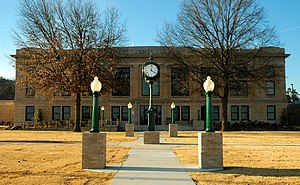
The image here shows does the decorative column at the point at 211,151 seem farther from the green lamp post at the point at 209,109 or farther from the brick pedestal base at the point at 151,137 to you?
the brick pedestal base at the point at 151,137

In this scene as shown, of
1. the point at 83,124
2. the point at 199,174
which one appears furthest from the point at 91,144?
the point at 83,124

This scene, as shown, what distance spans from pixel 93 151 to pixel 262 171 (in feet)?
16.2

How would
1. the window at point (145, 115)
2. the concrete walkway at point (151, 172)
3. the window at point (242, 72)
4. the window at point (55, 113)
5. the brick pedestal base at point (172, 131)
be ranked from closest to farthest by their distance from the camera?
1. the concrete walkway at point (151, 172)
2. the brick pedestal base at point (172, 131)
3. the window at point (242, 72)
4. the window at point (145, 115)
5. the window at point (55, 113)

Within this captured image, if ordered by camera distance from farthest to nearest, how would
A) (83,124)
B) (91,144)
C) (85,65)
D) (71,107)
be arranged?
(71,107) < (83,124) < (85,65) < (91,144)

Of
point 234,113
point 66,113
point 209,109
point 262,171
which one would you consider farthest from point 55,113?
point 262,171

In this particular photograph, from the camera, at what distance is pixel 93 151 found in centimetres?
984

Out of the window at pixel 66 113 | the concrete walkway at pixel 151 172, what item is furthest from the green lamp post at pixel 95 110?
the window at pixel 66 113

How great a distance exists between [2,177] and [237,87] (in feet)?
98.7

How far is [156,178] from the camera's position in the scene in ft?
26.9

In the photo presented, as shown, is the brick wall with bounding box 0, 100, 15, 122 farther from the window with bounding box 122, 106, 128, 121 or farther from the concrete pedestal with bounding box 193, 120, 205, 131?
the concrete pedestal with bounding box 193, 120, 205, 131

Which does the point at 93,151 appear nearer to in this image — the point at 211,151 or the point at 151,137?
the point at 211,151

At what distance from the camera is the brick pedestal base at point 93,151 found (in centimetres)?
979

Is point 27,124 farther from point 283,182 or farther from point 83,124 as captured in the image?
point 283,182

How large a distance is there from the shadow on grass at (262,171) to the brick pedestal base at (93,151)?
3.55 meters
